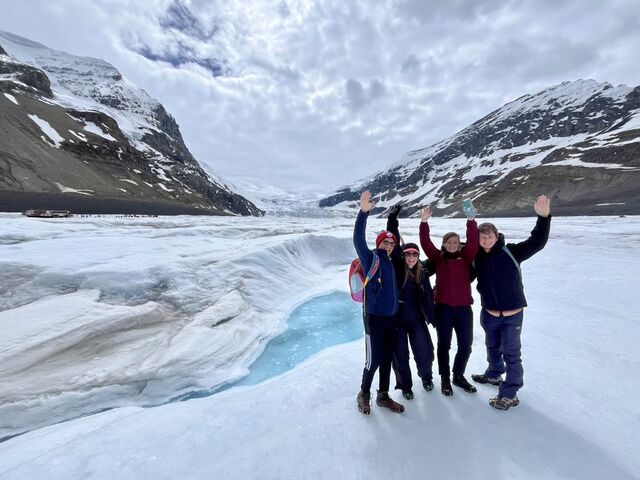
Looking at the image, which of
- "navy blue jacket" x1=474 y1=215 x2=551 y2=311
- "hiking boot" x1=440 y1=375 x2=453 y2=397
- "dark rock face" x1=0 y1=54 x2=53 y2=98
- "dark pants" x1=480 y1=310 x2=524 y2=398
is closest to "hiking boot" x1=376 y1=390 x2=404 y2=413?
"hiking boot" x1=440 y1=375 x2=453 y2=397

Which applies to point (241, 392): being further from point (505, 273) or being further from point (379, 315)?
point (505, 273)

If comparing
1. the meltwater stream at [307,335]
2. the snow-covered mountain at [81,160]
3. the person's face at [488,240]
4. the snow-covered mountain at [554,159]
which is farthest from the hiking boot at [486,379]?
the snow-covered mountain at [81,160]

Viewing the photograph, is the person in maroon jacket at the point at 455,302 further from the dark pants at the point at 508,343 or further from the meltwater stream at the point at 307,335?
the meltwater stream at the point at 307,335

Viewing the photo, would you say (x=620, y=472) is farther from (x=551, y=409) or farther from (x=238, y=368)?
(x=238, y=368)

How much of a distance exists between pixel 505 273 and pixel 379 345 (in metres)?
1.69

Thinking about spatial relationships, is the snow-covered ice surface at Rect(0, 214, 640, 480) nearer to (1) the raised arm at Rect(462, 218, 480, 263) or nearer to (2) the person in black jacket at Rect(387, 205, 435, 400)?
(2) the person in black jacket at Rect(387, 205, 435, 400)

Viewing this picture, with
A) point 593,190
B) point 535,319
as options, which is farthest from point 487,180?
point 535,319

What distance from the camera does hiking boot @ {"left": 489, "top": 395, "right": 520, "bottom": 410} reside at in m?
3.47

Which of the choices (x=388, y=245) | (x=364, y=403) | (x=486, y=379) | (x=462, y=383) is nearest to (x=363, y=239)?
(x=388, y=245)

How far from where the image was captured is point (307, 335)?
25.3ft

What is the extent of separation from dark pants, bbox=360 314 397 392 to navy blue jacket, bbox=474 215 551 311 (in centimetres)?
119

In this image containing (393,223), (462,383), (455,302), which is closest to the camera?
(455,302)

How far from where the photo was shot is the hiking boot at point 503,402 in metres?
3.47

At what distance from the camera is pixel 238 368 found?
19.3ft
